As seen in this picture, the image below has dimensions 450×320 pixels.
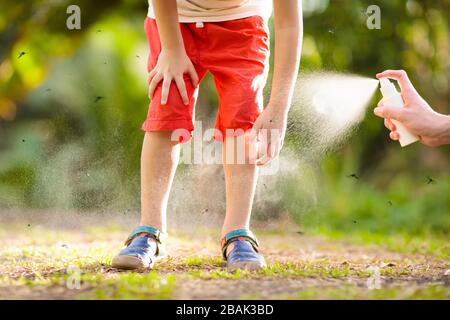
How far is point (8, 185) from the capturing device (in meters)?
3.35

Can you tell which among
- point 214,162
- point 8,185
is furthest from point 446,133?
point 8,185

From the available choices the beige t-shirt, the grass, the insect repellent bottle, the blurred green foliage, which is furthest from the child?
the blurred green foliage

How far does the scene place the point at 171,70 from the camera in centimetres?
206

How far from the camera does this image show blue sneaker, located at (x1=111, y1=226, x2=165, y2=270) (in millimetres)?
1930

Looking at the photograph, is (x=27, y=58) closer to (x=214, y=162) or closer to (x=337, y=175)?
(x=214, y=162)

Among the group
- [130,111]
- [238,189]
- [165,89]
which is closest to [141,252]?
[238,189]

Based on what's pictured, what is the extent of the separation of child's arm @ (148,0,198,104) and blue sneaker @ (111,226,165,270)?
1.23 ft

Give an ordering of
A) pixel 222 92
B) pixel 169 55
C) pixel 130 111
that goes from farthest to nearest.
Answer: pixel 130 111, pixel 222 92, pixel 169 55

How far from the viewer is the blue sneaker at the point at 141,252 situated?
1.93 metres

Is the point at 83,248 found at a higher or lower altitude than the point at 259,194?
lower

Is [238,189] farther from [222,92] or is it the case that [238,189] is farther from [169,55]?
[169,55]

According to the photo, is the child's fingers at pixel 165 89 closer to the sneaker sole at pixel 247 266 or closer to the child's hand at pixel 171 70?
the child's hand at pixel 171 70

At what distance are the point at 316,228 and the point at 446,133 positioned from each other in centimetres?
161

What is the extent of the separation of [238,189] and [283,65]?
373 mm
